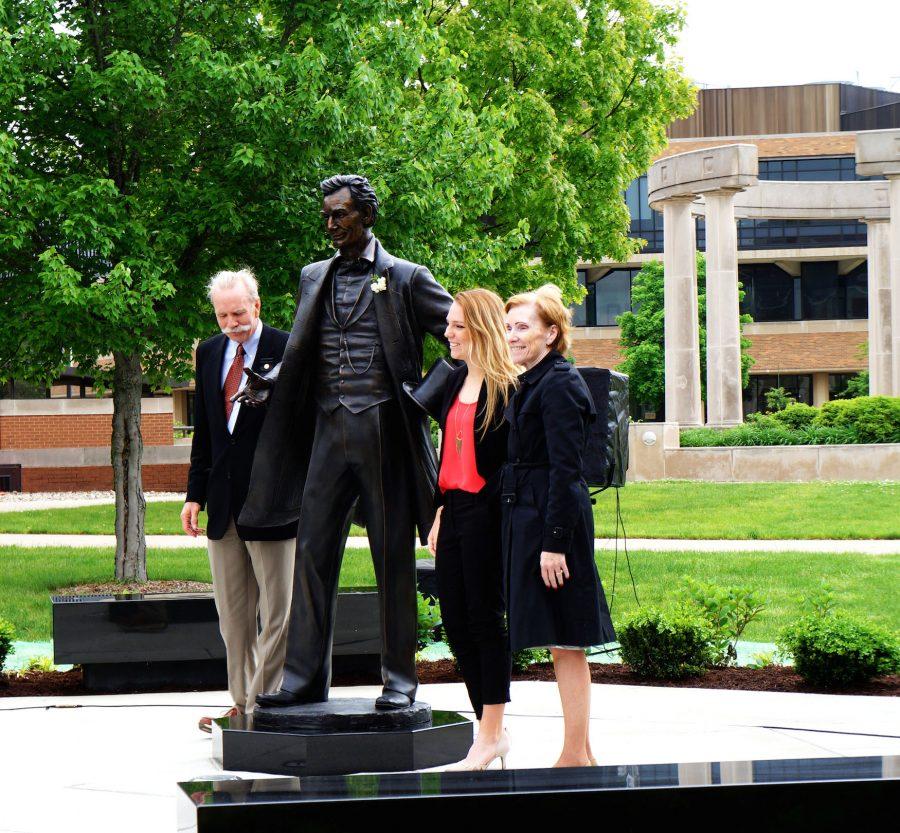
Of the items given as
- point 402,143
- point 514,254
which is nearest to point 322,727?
point 402,143

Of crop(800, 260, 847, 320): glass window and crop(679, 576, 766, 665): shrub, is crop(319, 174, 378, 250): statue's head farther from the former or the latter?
crop(800, 260, 847, 320): glass window

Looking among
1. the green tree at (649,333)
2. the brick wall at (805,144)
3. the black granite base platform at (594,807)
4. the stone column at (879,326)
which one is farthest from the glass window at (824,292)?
the black granite base platform at (594,807)

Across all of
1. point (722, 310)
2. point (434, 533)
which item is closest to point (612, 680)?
point (434, 533)

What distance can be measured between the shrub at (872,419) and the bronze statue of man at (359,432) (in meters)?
22.0

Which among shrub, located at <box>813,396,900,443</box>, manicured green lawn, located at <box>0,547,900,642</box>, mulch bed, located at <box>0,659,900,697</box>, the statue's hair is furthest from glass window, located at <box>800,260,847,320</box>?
the statue's hair

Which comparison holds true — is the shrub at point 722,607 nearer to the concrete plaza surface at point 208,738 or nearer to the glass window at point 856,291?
the concrete plaza surface at point 208,738

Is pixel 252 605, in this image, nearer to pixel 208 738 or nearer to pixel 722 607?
pixel 208 738

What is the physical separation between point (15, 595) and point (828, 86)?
57996 millimetres

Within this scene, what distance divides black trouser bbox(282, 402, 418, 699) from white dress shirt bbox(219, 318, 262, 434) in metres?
0.86

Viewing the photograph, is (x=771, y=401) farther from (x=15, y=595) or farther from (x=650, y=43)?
(x=15, y=595)

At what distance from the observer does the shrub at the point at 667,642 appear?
8.48 m

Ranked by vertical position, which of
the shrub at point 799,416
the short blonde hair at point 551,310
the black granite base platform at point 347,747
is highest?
the short blonde hair at point 551,310

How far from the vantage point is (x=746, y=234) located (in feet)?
207

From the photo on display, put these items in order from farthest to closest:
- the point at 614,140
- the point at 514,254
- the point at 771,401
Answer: the point at 771,401 < the point at 614,140 < the point at 514,254
